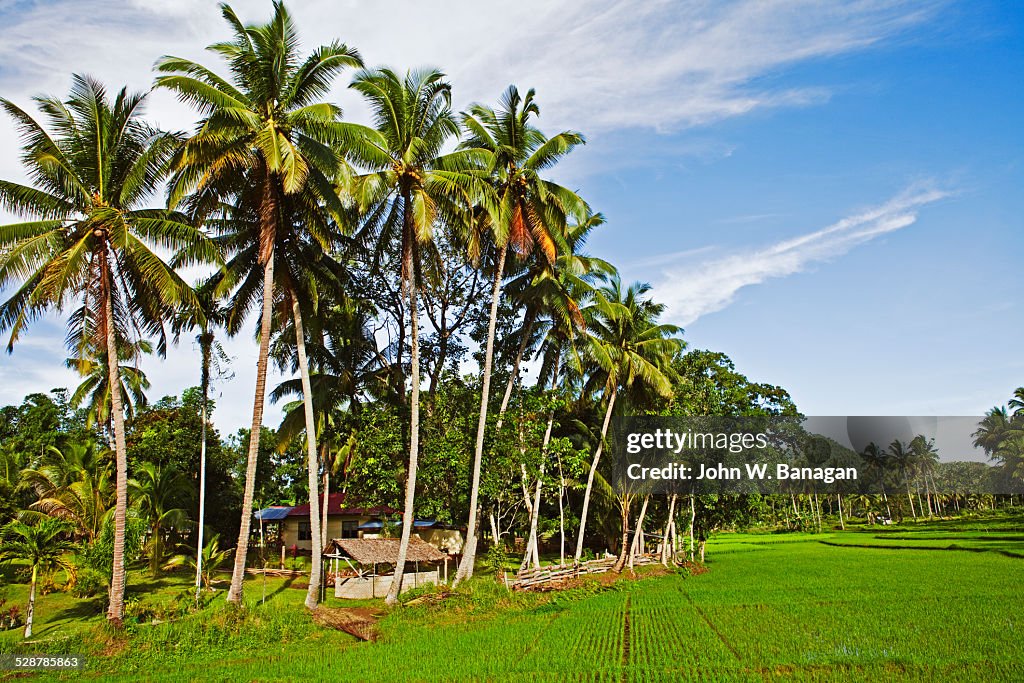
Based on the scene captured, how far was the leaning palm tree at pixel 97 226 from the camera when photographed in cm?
1580

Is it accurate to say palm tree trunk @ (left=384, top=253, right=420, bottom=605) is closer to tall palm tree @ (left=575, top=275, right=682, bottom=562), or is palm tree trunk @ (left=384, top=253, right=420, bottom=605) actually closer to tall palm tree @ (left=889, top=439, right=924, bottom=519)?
tall palm tree @ (left=575, top=275, right=682, bottom=562)

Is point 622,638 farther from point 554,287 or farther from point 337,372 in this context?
point 337,372

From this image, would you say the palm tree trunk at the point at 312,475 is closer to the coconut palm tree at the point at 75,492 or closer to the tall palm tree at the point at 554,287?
the tall palm tree at the point at 554,287

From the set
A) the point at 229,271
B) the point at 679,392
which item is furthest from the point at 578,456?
the point at 229,271

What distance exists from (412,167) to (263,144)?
4.84 m

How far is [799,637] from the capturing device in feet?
46.4

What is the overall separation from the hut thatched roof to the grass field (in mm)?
1658

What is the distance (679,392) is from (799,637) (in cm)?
2288

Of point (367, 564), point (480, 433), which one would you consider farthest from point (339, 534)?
point (480, 433)

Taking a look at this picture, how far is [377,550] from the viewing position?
2341 centimetres

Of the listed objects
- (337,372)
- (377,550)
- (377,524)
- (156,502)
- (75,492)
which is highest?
(337,372)

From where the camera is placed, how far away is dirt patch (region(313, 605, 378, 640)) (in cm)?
1565

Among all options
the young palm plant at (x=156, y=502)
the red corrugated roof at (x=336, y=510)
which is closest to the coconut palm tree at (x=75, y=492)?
the young palm plant at (x=156, y=502)

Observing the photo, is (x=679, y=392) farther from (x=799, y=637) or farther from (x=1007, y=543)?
(x=799, y=637)
